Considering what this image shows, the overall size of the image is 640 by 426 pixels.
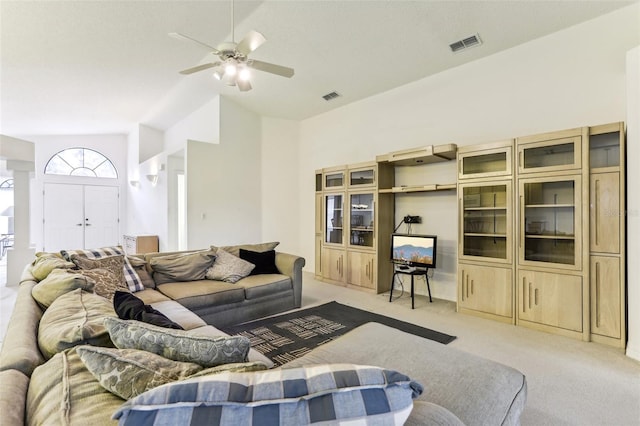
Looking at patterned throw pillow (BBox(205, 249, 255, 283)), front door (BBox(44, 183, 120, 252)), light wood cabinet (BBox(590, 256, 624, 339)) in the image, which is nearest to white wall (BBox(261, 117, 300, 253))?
patterned throw pillow (BBox(205, 249, 255, 283))

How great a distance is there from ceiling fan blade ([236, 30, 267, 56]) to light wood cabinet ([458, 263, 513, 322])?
347cm

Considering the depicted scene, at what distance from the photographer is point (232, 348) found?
1.10m

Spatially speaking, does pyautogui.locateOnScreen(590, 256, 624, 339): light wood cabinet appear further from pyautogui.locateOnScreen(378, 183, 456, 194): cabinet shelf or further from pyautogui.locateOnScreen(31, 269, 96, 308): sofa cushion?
pyautogui.locateOnScreen(31, 269, 96, 308): sofa cushion

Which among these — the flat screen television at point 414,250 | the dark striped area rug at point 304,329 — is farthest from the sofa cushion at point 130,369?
the flat screen television at point 414,250

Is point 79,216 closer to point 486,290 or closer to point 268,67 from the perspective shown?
point 268,67

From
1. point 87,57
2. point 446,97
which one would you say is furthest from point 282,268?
point 87,57

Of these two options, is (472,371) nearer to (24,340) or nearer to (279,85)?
(24,340)

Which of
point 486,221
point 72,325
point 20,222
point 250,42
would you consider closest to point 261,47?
point 250,42

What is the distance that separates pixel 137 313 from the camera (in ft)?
5.08

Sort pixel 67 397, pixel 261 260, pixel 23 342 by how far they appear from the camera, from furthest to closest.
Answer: pixel 261 260 → pixel 23 342 → pixel 67 397

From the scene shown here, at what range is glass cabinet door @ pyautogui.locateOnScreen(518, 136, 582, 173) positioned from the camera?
3.16 meters

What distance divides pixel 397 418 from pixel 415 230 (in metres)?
4.44

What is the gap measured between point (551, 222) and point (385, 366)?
9.96 feet

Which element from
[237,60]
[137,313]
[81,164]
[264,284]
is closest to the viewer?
[137,313]
